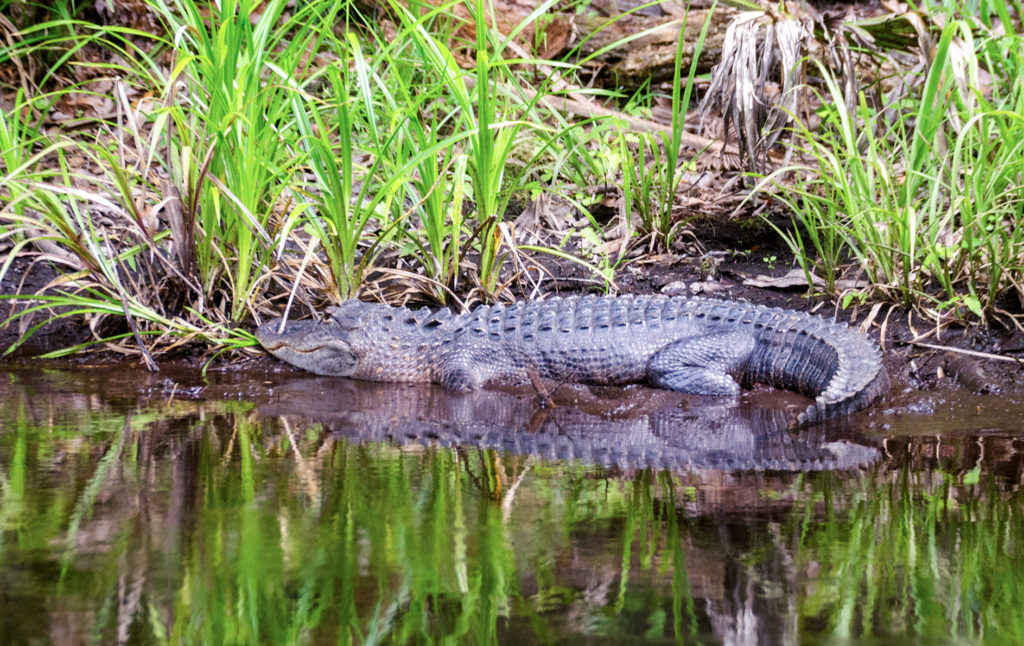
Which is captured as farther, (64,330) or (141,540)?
(64,330)

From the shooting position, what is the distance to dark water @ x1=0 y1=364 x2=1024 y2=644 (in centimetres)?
118

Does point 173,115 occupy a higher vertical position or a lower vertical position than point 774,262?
higher

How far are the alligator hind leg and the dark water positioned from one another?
0.93m

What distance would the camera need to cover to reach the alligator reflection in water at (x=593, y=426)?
2238mm

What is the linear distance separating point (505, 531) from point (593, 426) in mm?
1276

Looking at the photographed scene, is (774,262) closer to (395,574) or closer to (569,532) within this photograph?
(569,532)

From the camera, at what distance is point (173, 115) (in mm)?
3389

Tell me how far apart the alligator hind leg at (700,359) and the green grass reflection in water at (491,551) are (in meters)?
1.54

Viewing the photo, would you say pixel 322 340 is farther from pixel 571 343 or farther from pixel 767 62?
pixel 767 62

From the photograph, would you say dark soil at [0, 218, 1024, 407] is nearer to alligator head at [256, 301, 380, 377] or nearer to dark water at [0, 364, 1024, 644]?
alligator head at [256, 301, 380, 377]

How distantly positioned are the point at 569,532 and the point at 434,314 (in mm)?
2784

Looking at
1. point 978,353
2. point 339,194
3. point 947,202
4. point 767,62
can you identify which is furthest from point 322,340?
point 947,202

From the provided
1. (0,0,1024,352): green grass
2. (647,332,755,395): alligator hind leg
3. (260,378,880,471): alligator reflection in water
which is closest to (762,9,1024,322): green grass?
(0,0,1024,352): green grass

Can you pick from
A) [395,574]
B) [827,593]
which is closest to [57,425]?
[395,574]
